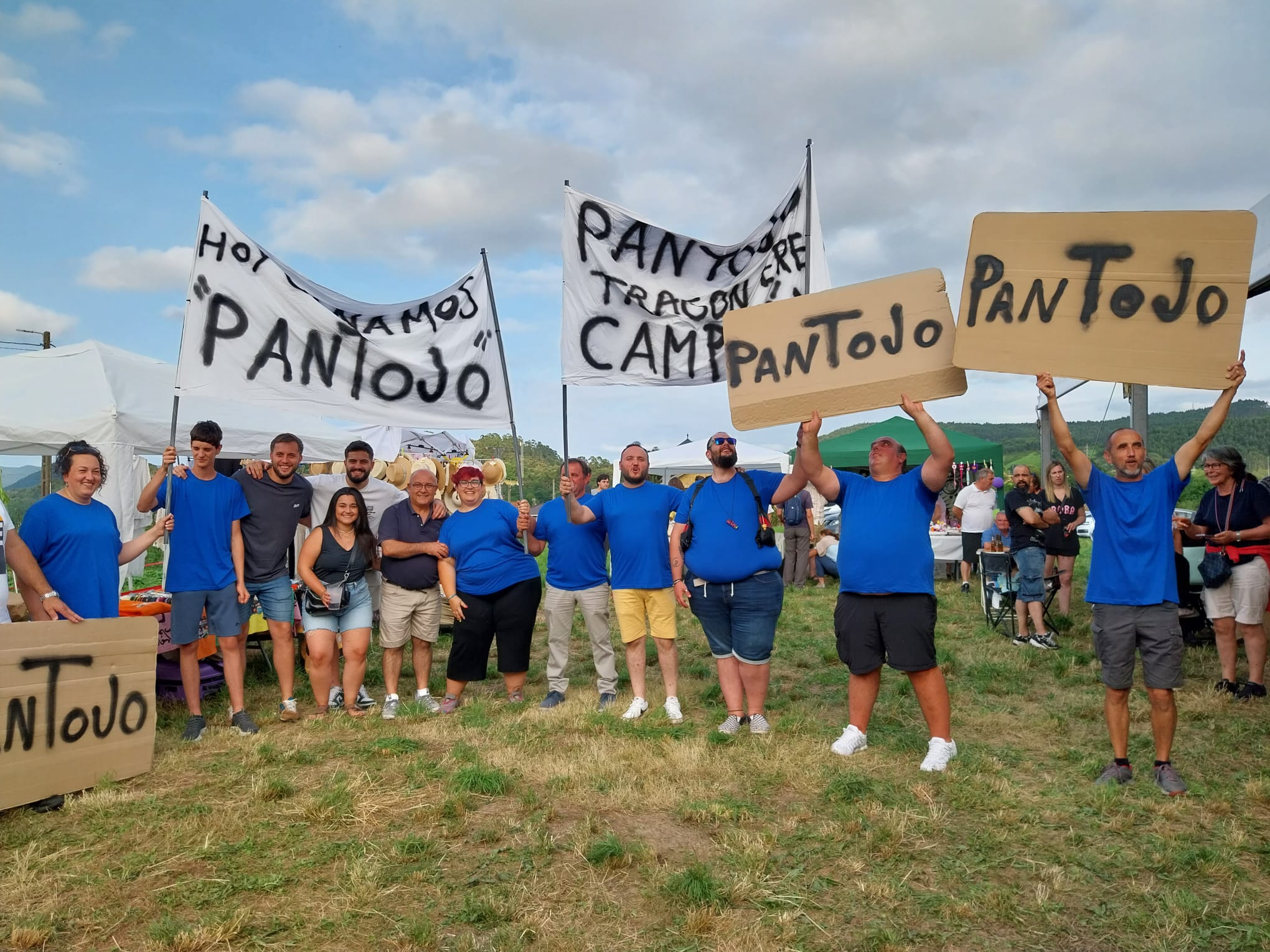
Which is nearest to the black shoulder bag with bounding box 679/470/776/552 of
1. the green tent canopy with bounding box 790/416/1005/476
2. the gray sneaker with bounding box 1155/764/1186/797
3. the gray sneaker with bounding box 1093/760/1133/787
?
the gray sneaker with bounding box 1093/760/1133/787

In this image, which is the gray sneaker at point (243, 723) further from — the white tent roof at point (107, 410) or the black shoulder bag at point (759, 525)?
the white tent roof at point (107, 410)

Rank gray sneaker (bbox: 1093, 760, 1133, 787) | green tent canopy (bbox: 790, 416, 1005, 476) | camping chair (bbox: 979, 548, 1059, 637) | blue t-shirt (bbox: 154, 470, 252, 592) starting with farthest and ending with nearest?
green tent canopy (bbox: 790, 416, 1005, 476) < camping chair (bbox: 979, 548, 1059, 637) < blue t-shirt (bbox: 154, 470, 252, 592) < gray sneaker (bbox: 1093, 760, 1133, 787)

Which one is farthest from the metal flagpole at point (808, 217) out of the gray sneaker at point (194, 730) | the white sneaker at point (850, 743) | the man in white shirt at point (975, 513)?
the man in white shirt at point (975, 513)

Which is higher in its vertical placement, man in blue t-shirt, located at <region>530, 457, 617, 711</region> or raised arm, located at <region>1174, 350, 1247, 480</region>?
raised arm, located at <region>1174, 350, 1247, 480</region>

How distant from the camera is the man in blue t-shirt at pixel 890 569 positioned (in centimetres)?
519

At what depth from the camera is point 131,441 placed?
9547mm

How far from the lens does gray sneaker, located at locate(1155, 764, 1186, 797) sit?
4.70m

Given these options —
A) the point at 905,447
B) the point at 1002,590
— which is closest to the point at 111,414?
the point at 1002,590

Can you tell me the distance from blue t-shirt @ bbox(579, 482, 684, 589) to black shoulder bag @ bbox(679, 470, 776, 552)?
327 mm

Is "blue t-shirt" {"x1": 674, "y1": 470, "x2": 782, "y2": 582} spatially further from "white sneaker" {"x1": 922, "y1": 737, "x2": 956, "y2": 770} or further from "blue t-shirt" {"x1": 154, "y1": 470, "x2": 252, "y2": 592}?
"blue t-shirt" {"x1": 154, "y1": 470, "x2": 252, "y2": 592}

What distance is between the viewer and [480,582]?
699 centimetres

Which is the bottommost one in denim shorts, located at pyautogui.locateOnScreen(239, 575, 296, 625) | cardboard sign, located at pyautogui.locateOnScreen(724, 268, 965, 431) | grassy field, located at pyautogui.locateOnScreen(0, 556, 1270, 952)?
grassy field, located at pyautogui.locateOnScreen(0, 556, 1270, 952)

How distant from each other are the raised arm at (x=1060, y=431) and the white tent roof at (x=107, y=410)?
8.01 m

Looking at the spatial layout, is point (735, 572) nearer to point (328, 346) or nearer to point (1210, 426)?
point (1210, 426)
